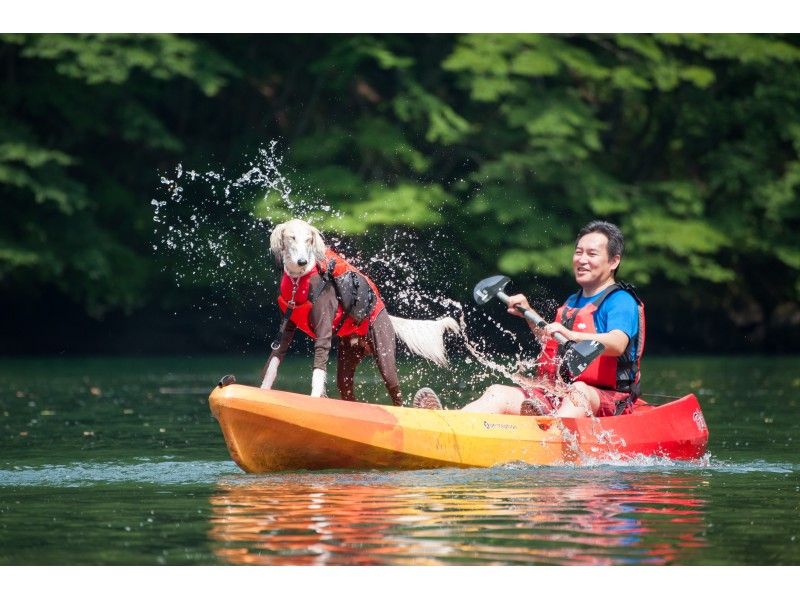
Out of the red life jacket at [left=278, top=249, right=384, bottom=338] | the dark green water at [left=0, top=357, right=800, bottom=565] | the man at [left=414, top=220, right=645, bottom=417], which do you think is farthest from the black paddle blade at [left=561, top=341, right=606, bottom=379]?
the red life jacket at [left=278, top=249, right=384, bottom=338]

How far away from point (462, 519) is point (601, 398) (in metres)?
2.17

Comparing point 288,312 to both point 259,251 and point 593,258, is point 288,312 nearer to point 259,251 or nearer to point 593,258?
point 593,258

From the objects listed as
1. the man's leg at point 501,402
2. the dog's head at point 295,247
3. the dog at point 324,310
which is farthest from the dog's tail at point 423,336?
the dog's head at point 295,247

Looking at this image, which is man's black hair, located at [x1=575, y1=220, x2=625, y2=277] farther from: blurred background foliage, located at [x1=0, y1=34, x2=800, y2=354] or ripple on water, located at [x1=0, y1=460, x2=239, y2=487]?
blurred background foliage, located at [x1=0, y1=34, x2=800, y2=354]

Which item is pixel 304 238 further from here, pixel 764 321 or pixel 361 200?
pixel 764 321

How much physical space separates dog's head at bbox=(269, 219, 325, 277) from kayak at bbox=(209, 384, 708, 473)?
2.44 feet

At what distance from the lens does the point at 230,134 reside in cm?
2364

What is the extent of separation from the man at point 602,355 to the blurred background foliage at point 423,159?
1214cm

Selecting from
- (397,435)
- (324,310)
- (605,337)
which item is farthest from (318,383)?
(605,337)

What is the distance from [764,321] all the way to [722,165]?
259 cm

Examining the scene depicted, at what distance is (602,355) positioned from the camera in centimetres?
795

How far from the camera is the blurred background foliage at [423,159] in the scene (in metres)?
21.1

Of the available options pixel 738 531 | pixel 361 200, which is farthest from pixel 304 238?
pixel 361 200

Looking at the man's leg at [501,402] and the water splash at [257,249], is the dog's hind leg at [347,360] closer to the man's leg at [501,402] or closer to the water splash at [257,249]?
the man's leg at [501,402]
